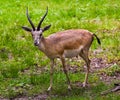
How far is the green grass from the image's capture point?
1005 cm

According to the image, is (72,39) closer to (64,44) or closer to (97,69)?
(64,44)

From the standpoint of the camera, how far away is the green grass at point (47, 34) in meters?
10.0

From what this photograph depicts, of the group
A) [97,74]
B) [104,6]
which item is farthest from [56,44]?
[104,6]

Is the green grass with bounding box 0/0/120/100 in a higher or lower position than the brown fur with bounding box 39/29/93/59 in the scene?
lower

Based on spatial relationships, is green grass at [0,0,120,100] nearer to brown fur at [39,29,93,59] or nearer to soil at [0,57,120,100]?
soil at [0,57,120,100]

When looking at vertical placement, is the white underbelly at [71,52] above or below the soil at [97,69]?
above

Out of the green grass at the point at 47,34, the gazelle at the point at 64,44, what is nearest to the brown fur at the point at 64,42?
the gazelle at the point at 64,44

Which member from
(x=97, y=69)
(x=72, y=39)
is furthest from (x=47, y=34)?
(x=72, y=39)

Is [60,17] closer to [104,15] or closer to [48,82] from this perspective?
[104,15]

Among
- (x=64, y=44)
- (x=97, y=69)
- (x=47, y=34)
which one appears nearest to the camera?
(x=64, y=44)

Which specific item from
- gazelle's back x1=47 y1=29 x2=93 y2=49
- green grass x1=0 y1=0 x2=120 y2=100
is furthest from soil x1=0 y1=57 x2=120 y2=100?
gazelle's back x1=47 y1=29 x2=93 y2=49

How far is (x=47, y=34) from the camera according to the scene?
47.4 ft

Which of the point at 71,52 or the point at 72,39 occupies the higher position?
the point at 72,39

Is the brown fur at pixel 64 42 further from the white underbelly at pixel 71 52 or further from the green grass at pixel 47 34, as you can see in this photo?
the green grass at pixel 47 34
